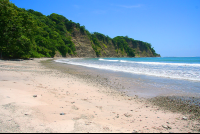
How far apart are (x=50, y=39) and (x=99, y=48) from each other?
158 ft

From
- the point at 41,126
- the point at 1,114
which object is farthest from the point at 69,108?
the point at 1,114

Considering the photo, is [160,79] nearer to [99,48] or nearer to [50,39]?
[50,39]

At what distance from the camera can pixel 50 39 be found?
5800 centimetres

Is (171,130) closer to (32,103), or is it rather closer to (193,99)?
(193,99)

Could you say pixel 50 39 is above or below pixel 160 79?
above

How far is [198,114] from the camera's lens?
152 inches

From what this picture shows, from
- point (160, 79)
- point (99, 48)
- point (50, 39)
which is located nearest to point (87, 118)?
point (160, 79)

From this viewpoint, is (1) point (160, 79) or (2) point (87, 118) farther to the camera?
(1) point (160, 79)

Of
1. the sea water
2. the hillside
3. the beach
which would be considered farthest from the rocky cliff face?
the beach

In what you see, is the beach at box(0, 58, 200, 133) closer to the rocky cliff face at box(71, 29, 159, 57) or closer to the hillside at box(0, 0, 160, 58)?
the hillside at box(0, 0, 160, 58)

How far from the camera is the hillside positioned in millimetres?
23969

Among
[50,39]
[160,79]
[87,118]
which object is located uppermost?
[50,39]

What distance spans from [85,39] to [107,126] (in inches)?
3427

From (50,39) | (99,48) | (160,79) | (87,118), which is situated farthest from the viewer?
(99,48)
